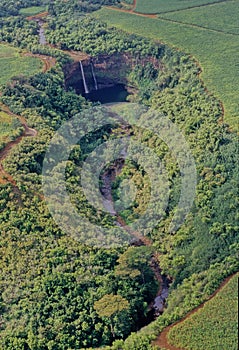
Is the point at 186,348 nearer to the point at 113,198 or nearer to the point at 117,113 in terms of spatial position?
the point at 113,198

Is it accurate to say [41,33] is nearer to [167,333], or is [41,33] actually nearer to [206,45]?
[206,45]

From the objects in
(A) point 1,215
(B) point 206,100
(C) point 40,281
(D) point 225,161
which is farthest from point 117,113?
(C) point 40,281

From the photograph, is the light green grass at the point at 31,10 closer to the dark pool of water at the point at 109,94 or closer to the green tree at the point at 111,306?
the dark pool of water at the point at 109,94

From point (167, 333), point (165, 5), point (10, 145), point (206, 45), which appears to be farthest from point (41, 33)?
point (167, 333)

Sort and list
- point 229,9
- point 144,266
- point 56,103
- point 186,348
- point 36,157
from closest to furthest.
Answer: point 186,348 → point 144,266 → point 36,157 → point 56,103 → point 229,9

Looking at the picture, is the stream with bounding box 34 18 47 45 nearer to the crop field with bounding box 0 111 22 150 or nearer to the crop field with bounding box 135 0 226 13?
the crop field with bounding box 135 0 226 13
